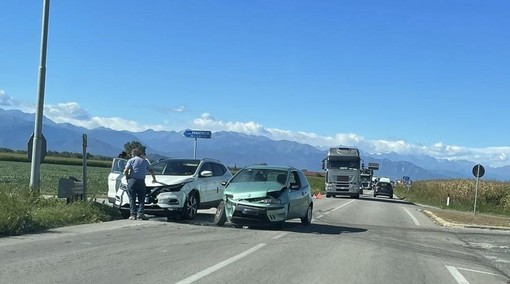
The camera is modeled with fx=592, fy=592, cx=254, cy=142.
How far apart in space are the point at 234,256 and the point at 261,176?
5.91 metres

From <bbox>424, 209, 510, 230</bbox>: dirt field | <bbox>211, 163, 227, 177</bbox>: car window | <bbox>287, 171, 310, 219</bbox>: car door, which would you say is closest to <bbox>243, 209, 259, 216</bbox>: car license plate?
<bbox>287, 171, 310, 219</bbox>: car door

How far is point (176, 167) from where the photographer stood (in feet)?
56.9

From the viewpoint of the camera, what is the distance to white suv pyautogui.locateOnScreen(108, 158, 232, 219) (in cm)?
1588

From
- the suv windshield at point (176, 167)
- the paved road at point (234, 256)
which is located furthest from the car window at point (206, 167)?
the paved road at point (234, 256)

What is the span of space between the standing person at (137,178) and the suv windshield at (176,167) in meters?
1.32

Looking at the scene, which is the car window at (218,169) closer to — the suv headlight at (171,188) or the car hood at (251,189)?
the suv headlight at (171,188)

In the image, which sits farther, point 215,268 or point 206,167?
point 206,167

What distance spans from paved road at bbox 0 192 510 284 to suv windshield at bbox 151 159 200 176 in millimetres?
1828

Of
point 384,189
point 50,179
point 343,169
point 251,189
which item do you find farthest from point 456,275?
point 384,189

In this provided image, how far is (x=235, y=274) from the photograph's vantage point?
→ 28.7 ft

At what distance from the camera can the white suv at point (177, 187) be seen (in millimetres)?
15883

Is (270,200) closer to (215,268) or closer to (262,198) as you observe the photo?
(262,198)

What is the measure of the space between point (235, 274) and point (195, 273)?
0.59m

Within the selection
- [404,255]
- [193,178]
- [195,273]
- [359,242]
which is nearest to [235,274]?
[195,273]
